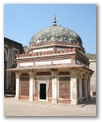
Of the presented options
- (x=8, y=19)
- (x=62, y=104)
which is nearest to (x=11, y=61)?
(x=62, y=104)

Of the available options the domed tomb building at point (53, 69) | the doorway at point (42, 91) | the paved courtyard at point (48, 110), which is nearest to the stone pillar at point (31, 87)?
the domed tomb building at point (53, 69)

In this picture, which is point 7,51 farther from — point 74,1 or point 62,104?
point 74,1

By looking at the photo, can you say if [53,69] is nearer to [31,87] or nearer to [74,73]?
[74,73]

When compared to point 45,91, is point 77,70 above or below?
above

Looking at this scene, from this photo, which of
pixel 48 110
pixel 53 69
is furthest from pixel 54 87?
pixel 48 110

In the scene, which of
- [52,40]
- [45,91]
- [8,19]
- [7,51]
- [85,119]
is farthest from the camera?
[7,51]

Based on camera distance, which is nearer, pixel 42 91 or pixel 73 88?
pixel 73 88

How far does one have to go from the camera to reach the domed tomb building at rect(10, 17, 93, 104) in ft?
30.0

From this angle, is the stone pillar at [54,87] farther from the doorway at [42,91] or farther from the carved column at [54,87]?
the doorway at [42,91]

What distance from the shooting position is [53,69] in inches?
368

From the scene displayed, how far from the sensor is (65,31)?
11336mm

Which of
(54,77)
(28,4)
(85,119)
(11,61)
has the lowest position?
(85,119)
